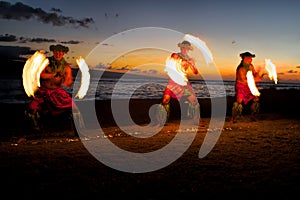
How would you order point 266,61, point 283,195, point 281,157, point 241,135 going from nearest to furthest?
point 283,195
point 281,157
point 241,135
point 266,61

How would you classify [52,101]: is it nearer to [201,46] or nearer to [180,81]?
[180,81]

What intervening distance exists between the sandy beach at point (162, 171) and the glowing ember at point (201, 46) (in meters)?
2.37

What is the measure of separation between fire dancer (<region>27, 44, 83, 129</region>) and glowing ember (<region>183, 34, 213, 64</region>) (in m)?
3.48

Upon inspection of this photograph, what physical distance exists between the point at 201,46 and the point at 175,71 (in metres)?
1.03

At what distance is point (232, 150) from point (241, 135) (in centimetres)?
176

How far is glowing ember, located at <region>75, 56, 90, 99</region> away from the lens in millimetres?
7922

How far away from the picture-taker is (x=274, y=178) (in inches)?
174

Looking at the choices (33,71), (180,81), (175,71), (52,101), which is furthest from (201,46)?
(33,71)

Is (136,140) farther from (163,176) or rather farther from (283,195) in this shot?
(283,195)

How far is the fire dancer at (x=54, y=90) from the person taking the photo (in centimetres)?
797

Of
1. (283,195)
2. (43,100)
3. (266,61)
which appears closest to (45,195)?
(283,195)

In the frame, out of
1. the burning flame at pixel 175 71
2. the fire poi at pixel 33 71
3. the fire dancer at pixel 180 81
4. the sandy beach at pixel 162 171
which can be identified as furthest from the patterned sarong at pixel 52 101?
the burning flame at pixel 175 71

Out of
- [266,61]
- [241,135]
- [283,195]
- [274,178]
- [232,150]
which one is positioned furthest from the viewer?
[266,61]

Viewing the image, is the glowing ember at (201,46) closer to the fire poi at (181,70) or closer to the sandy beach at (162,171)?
the fire poi at (181,70)
